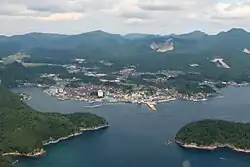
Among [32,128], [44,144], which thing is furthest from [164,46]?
[44,144]

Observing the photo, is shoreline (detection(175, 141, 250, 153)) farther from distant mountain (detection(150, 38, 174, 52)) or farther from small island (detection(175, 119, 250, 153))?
distant mountain (detection(150, 38, 174, 52))

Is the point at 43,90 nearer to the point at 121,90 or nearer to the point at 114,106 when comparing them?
the point at 121,90

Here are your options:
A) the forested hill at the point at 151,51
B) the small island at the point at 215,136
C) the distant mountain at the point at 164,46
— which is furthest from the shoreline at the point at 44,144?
the distant mountain at the point at 164,46

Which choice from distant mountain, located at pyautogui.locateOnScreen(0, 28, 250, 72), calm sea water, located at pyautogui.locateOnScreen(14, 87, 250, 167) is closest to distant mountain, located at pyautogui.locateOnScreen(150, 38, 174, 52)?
distant mountain, located at pyautogui.locateOnScreen(0, 28, 250, 72)

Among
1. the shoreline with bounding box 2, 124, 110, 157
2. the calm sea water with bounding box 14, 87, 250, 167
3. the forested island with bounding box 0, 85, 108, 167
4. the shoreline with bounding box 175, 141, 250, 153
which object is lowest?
the calm sea water with bounding box 14, 87, 250, 167

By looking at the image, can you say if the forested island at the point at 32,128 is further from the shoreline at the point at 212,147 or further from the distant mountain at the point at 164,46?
the distant mountain at the point at 164,46

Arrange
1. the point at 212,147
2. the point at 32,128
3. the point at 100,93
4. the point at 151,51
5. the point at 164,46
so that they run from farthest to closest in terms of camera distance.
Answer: the point at 164,46 → the point at 151,51 → the point at 100,93 → the point at 32,128 → the point at 212,147

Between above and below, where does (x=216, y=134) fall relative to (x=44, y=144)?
above

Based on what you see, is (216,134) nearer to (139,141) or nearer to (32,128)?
(139,141)
